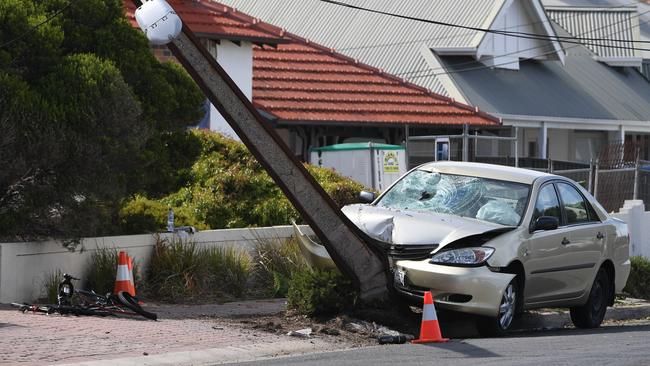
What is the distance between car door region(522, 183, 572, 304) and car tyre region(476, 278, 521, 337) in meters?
0.29

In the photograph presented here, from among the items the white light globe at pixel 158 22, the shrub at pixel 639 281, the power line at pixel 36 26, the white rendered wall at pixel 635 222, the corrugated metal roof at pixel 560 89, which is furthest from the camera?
the corrugated metal roof at pixel 560 89

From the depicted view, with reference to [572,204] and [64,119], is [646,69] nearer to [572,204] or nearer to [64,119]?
[572,204]

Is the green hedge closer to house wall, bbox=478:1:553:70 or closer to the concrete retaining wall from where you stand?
the concrete retaining wall

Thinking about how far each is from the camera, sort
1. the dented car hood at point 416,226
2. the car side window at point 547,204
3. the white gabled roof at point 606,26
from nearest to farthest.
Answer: the dented car hood at point 416,226 → the car side window at point 547,204 → the white gabled roof at point 606,26

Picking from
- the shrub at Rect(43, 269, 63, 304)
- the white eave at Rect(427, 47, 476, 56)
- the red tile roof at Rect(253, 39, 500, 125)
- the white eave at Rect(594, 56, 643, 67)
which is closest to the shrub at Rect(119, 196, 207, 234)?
the shrub at Rect(43, 269, 63, 304)

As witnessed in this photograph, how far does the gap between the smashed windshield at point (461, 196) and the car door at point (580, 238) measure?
0.79m

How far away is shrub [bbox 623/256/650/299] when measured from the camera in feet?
61.2

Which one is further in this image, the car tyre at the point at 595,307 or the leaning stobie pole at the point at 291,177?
the car tyre at the point at 595,307

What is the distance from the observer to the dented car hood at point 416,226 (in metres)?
12.4

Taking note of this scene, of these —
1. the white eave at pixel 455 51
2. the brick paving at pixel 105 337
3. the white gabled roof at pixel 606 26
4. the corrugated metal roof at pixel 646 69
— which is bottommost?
the brick paving at pixel 105 337

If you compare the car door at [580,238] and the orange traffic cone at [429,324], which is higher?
the car door at [580,238]

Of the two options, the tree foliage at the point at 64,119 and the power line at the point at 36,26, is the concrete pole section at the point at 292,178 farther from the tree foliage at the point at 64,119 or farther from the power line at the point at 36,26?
the power line at the point at 36,26

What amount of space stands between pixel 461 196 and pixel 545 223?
38.8 inches

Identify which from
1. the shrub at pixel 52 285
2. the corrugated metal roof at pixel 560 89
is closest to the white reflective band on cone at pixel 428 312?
the shrub at pixel 52 285
